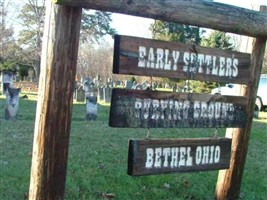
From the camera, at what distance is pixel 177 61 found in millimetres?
3592

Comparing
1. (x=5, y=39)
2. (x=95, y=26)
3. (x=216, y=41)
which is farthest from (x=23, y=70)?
(x=216, y=41)

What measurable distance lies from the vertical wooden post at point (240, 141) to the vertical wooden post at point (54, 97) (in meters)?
1.92

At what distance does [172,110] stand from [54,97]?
1.08 m

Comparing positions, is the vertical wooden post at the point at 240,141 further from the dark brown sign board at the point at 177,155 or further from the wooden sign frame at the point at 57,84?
the wooden sign frame at the point at 57,84

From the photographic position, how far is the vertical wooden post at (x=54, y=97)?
2.99m

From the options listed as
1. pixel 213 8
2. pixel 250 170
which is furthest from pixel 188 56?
pixel 250 170

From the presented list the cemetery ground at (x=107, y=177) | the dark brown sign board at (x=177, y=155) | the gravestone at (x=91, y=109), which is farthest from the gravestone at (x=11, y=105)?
the dark brown sign board at (x=177, y=155)

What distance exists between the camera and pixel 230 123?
3994mm

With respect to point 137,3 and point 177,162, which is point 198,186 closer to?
point 177,162

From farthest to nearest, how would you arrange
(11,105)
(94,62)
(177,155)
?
(94,62)
(11,105)
(177,155)

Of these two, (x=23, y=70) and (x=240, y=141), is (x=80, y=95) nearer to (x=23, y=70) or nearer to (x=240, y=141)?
(x=240, y=141)

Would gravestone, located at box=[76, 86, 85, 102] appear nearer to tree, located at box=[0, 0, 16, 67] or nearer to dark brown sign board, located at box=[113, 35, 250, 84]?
Result: dark brown sign board, located at box=[113, 35, 250, 84]

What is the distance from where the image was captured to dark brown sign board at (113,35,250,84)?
131 inches

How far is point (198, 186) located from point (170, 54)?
2.37 m
